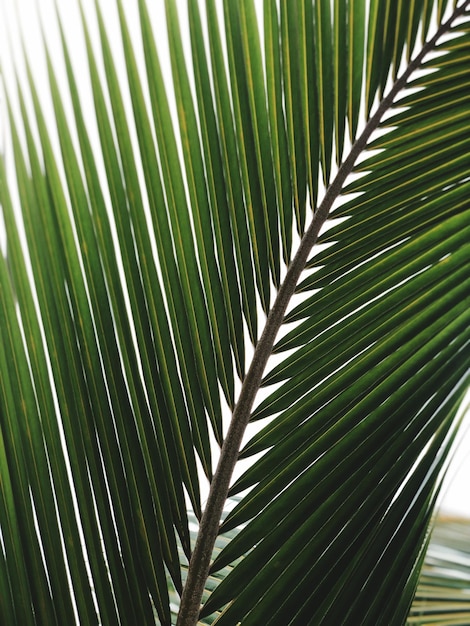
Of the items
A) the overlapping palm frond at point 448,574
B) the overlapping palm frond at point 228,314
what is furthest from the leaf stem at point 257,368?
the overlapping palm frond at point 448,574

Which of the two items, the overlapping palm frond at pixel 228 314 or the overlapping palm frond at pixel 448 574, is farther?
the overlapping palm frond at pixel 448 574

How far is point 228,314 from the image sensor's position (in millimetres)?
582

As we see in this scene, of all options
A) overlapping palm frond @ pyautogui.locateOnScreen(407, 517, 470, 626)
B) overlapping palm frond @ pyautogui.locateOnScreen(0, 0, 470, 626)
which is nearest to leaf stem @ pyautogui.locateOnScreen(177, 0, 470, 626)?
overlapping palm frond @ pyautogui.locateOnScreen(0, 0, 470, 626)

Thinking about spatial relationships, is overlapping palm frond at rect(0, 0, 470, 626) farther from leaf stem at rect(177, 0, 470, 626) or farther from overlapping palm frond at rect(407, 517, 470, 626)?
overlapping palm frond at rect(407, 517, 470, 626)

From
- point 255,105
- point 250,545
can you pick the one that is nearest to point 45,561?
point 250,545

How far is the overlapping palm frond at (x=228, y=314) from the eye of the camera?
1.75 ft

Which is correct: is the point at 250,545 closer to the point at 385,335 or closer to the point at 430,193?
the point at 385,335

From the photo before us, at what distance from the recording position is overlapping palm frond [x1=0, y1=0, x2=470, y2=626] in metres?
0.53

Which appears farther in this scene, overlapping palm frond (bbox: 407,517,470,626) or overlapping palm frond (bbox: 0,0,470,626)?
overlapping palm frond (bbox: 407,517,470,626)

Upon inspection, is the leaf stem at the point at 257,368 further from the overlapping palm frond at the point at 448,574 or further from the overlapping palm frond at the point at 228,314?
the overlapping palm frond at the point at 448,574

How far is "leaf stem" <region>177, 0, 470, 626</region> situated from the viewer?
56 centimetres

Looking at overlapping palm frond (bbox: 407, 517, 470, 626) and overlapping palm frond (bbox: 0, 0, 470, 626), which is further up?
overlapping palm frond (bbox: 0, 0, 470, 626)

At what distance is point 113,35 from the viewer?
0.58 metres

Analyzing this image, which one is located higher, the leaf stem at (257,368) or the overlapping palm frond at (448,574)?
the leaf stem at (257,368)
